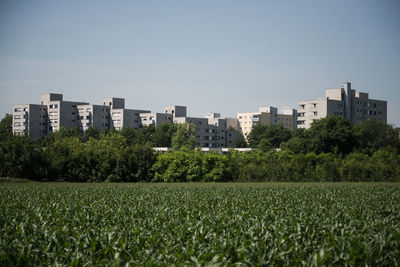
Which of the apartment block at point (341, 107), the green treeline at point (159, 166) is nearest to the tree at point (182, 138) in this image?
the apartment block at point (341, 107)

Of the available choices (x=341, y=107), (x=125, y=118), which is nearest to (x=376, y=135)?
(x=341, y=107)

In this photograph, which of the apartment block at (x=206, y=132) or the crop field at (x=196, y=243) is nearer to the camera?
the crop field at (x=196, y=243)

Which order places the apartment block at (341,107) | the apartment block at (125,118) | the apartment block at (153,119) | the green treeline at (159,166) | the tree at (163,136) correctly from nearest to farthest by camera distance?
1. the green treeline at (159,166)
2. the tree at (163,136)
3. the apartment block at (341,107)
4. the apartment block at (125,118)
5. the apartment block at (153,119)

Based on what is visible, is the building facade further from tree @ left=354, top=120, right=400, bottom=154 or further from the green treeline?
the green treeline

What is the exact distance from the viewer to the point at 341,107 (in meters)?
151

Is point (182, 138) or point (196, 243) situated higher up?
point (182, 138)

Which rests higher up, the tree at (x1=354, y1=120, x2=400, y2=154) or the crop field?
the tree at (x1=354, y1=120, x2=400, y2=154)

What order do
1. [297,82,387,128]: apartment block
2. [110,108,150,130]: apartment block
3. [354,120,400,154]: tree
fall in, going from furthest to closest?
1. [110,108,150,130]: apartment block
2. [297,82,387,128]: apartment block
3. [354,120,400,154]: tree

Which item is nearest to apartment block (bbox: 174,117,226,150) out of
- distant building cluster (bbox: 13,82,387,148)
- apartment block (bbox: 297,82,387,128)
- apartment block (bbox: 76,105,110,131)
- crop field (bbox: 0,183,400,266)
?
distant building cluster (bbox: 13,82,387,148)

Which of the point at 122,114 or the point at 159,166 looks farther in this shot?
the point at 122,114

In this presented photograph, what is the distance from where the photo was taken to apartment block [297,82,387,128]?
148 meters

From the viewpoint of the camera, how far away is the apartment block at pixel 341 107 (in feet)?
487

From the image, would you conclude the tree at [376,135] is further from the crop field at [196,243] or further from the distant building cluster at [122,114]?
the crop field at [196,243]

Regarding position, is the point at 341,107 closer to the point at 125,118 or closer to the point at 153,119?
the point at 153,119
